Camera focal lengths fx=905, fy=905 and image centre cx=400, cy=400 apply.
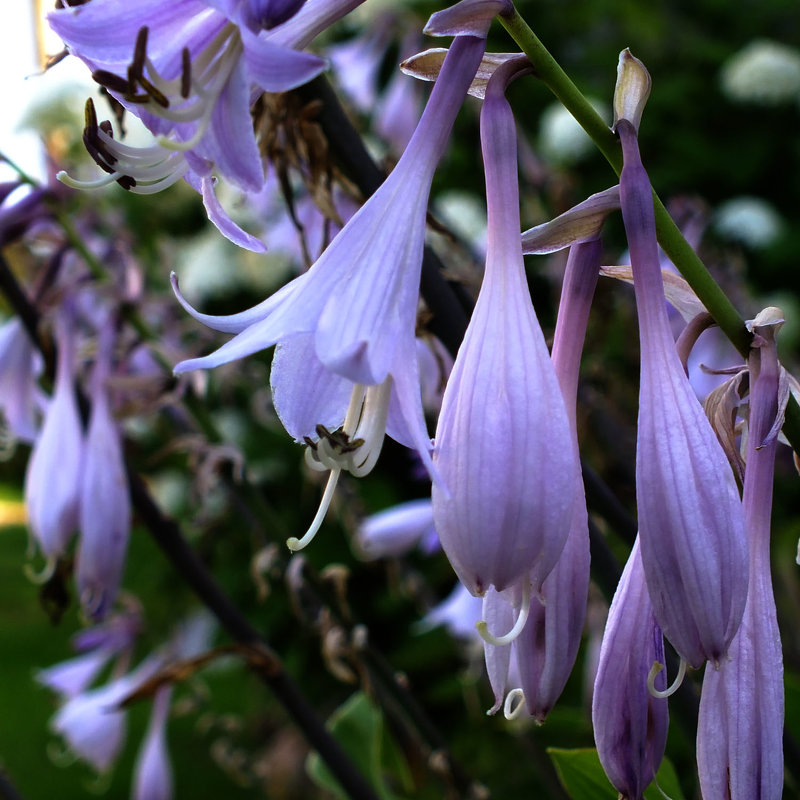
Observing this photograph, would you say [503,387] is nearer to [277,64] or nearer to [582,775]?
[277,64]

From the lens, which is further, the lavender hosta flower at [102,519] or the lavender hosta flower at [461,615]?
the lavender hosta flower at [461,615]

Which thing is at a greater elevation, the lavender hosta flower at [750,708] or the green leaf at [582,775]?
the lavender hosta flower at [750,708]

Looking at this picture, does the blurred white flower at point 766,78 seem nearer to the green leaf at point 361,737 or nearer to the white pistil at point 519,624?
the green leaf at point 361,737

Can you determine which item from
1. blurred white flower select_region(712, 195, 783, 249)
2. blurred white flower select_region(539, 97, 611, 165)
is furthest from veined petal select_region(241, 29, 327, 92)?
blurred white flower select_region(712, 195, 783, 249)

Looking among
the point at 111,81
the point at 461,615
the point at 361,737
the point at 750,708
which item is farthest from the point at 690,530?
the point at 461,615

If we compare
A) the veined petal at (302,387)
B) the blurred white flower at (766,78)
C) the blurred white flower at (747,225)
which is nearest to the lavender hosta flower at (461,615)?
the veined petal at (302,387)
